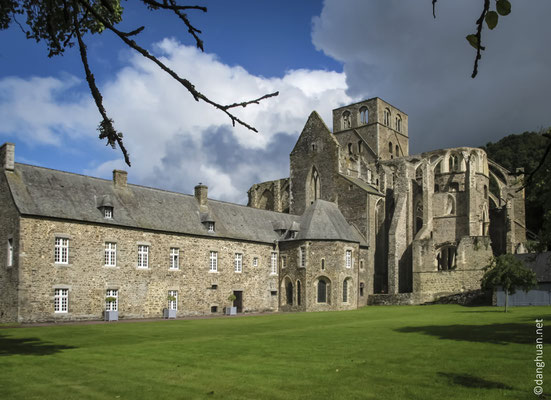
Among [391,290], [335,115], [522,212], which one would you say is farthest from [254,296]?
[335,115]

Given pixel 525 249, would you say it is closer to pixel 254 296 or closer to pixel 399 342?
pixel 254 296

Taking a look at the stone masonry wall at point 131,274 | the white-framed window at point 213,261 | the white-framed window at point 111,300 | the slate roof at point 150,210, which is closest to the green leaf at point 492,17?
the slate roof at point 150,210

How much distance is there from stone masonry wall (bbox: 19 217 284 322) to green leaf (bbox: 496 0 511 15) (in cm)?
3138

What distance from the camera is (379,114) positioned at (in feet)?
228

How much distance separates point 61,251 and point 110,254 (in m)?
3.13

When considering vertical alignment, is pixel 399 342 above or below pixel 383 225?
below

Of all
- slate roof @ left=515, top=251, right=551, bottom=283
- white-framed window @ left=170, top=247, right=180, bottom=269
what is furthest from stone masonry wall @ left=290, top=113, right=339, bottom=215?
white-framed window @ left=170, top=247, right=180, bottom=269

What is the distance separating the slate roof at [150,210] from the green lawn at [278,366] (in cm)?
1325

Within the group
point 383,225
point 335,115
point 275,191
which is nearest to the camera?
point 383,225

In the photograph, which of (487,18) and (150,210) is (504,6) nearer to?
(487,18)

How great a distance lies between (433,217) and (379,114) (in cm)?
2064

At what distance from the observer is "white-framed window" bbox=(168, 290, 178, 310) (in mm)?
36812

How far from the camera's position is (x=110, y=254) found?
113ft

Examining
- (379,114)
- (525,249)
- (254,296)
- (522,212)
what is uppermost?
(379,114)
